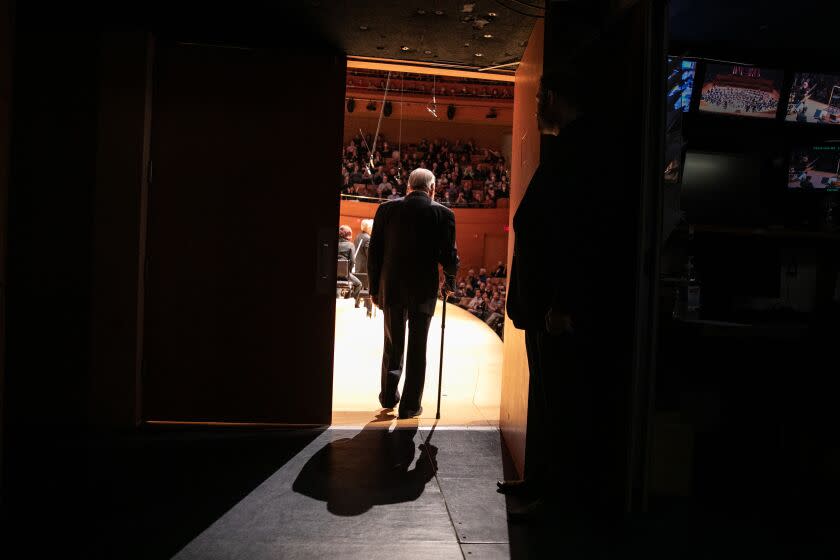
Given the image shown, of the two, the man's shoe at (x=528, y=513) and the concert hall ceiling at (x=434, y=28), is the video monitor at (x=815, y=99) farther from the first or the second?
the man's shoe at (x=528, y=513)

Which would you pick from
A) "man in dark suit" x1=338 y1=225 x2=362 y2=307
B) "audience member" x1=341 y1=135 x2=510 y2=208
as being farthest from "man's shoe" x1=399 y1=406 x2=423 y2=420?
"audience member" x1=341 y1=135 x2=510 y2=208

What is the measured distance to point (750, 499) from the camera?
2541 mm

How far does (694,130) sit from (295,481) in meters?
2.54

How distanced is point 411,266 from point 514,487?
151 cm

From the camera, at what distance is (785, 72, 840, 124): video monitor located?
309 cm

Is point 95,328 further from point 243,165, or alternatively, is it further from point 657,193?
point 657,193

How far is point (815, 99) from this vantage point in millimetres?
A: 3109

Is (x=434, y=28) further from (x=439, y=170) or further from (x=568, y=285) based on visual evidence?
(x=439, y=170)

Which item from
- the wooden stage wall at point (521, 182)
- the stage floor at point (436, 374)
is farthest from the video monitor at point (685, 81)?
the stage floor at point (436, 374)

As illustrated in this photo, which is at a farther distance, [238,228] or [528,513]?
[238,228]

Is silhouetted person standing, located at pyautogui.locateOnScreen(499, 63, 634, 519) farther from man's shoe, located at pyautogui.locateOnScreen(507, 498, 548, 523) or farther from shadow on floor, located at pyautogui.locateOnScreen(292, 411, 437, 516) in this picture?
shadow on floor, located at pyautogui.locateOnScreen(292, 411, 437, 516)

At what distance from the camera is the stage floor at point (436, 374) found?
12.2 ft

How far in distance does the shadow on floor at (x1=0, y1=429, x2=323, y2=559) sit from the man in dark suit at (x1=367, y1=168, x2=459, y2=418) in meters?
0.66

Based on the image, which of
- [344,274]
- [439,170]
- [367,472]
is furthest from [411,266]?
[439,170]
